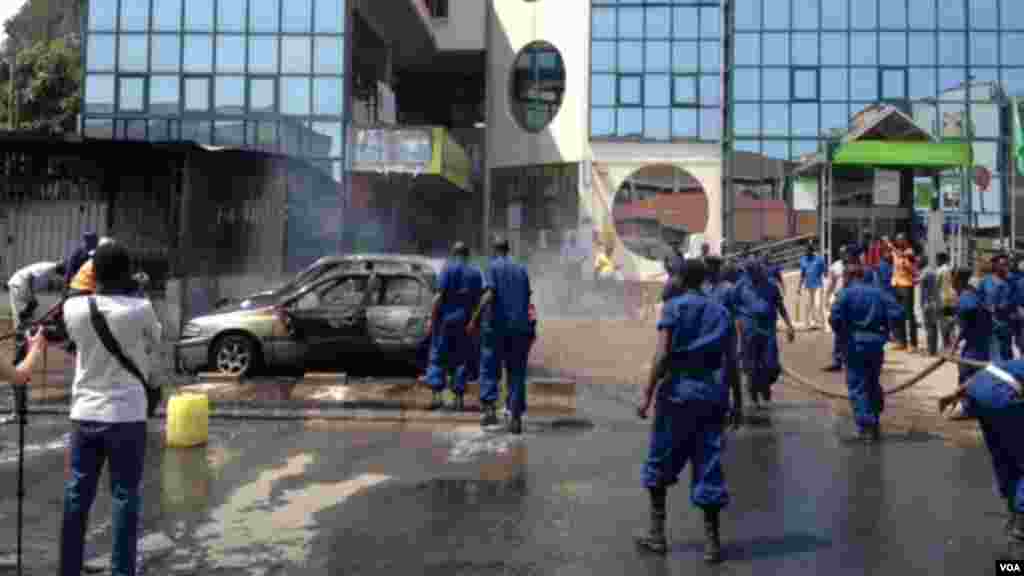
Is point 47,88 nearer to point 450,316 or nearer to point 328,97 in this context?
point 328,97

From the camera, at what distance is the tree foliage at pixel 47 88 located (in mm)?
39188

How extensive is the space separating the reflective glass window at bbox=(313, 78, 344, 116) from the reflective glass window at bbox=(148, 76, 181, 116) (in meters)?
4.21

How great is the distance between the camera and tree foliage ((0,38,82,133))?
39.2 m

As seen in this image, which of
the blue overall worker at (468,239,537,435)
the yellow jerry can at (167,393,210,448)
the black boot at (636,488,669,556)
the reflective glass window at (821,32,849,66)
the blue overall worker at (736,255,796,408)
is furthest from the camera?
the reflective glass window at (821,32,849,66)

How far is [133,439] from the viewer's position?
4.80m

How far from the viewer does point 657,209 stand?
39.2 meters

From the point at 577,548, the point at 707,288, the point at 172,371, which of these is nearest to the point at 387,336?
the point at 172,371

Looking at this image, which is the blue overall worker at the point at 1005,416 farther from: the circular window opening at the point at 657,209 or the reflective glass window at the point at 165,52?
the circular window opening at the point at 657,209

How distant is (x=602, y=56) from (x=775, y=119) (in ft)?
24.0

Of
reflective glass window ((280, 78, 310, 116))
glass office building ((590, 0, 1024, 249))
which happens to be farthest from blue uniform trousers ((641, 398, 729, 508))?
glass office building ((590, 0, 1024, 249))

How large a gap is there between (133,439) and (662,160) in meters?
35.9

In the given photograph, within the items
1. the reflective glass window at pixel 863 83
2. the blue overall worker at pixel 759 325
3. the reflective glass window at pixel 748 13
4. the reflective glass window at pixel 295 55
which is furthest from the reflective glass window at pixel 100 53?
the reflective glass window at pixel 863 83

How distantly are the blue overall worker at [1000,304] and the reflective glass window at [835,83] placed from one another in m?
27.4

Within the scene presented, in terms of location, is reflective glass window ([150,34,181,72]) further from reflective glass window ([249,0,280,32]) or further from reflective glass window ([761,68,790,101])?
reflective glass window ([761,68,790,101])
